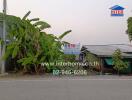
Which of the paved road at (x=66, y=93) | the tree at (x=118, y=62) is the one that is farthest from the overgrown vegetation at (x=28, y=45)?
the paved road at (x=66, y=93)

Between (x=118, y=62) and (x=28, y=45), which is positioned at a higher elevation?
(x=28, y=45)

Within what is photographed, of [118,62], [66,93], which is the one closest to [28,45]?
[118,62]

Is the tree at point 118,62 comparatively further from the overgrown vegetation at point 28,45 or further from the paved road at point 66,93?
the paved road at point 66,93

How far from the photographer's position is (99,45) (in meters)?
29.5

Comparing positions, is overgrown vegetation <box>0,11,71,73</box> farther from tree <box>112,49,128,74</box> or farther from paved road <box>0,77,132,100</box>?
paved road <box>0,77,132,100</box>

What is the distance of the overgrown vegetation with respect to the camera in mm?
20250

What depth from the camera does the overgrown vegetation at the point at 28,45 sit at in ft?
66.4

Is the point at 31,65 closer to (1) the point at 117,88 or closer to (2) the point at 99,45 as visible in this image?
(1) the point at 117,88

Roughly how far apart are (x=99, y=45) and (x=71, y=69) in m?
9.42

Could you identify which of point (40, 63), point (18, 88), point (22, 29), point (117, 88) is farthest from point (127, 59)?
point (18, 88)

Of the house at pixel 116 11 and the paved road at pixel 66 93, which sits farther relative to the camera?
the house at pixel 116 11

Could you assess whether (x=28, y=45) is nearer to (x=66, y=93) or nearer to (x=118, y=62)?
(x=118, y=62)

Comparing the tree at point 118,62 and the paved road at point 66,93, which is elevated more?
the tree at point 118,62

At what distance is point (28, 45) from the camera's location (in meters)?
20.6
